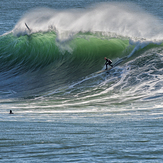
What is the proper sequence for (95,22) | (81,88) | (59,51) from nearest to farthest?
(81,88) → (59,51) → (95,22)

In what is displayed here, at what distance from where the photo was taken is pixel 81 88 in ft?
43.7

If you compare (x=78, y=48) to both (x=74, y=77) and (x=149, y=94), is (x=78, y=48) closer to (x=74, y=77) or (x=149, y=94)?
(x=74, y=77)

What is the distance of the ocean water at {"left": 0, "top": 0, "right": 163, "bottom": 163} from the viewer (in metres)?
6.43

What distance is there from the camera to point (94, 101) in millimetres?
11406

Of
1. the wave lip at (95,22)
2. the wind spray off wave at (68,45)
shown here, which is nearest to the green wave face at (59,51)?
the wind spray off wave at (68,45)

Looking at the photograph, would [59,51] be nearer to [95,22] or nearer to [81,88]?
[95,22]

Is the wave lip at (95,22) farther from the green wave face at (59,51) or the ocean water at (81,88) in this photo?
the green wave face at (59,51)

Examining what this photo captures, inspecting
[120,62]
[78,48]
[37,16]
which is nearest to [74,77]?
[120,62]

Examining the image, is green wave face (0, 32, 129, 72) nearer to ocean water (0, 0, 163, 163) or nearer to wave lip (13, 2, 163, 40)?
ocean water (0, 0, 163, 163)

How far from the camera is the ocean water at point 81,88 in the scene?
6.43 meters

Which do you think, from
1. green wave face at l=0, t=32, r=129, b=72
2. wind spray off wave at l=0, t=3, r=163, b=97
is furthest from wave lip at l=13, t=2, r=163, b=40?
green wave face at l=0, t=32, r=129, b=72

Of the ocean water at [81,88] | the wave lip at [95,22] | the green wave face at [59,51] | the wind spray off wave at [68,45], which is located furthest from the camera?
the wave lip at [95,22]

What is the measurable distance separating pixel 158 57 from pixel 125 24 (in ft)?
16.6

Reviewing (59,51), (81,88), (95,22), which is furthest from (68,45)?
(81,88)
